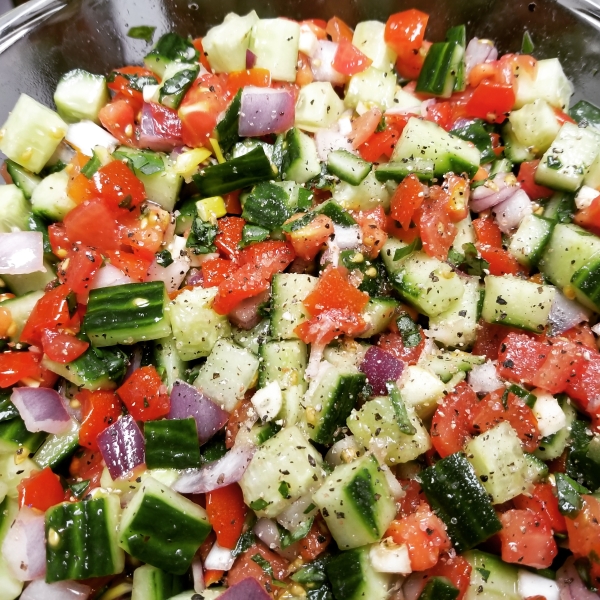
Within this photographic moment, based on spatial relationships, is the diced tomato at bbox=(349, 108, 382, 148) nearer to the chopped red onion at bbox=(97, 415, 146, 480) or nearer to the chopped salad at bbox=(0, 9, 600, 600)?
the chopped salad at bbox=(0, 9, 600, 600)

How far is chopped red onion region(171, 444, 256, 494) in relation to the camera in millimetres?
2025

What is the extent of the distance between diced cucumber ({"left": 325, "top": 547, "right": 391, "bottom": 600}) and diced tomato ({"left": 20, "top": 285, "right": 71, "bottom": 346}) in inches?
54.6

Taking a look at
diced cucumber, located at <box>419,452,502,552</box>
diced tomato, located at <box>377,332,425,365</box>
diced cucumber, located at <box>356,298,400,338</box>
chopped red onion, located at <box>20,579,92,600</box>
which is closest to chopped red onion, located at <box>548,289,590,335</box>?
diced tomato, located at <box>377,332,425,365</box>

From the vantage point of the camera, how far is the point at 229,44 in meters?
2.55

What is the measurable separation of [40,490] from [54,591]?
367 millimetres

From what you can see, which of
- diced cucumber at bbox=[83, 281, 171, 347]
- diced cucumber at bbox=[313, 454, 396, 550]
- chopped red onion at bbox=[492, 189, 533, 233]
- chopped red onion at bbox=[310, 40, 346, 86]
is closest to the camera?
diced cucumber at bbox=[313, 454, 396, 550]

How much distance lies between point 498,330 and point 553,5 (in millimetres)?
1665

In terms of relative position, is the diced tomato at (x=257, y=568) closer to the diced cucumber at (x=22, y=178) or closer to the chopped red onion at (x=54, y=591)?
the chopped red onion at (x=54, y=591)

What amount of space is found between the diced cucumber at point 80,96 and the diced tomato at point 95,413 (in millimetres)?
1310

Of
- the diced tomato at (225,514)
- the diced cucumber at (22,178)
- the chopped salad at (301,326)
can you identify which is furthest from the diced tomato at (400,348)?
the diced cucumber at (22,178)

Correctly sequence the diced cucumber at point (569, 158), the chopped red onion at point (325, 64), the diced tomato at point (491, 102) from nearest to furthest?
the diced cucumber at point (569, 158)
the diced tomato at point (491, 102)
the chopped red onion at point (325, 64)

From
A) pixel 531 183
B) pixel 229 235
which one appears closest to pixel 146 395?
pixel 229 235

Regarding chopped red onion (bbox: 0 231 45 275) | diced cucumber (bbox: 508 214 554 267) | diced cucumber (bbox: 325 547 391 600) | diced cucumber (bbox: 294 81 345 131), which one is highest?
diced cucumber (bbox: 294 81 345 131)

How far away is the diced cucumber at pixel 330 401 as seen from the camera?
201 cm
